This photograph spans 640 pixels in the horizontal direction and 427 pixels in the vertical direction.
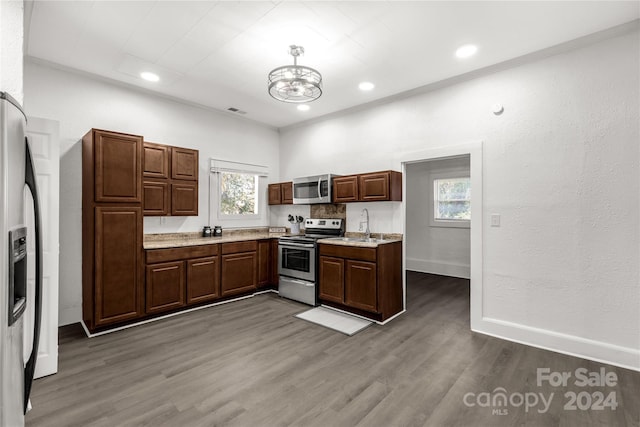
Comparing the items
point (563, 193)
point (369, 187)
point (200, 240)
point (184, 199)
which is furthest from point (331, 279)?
point (563, 193)

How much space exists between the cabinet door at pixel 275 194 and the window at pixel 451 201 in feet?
11.0

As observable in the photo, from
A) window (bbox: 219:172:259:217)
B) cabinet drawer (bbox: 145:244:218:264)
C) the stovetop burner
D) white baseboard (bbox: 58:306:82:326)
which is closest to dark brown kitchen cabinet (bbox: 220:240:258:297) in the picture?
cabinet drawer (bbox: 145:244:218:264)

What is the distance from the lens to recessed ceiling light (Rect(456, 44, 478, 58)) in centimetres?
295

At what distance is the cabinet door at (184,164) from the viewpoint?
412 cm

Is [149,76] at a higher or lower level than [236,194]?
higher

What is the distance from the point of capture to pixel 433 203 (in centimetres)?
654

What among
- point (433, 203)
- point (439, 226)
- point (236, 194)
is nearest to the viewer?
point (236, 194)

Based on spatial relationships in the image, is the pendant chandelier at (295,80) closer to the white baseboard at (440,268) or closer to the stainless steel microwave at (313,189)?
the stainless steel microwave at (313,189)

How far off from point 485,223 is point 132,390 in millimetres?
3621

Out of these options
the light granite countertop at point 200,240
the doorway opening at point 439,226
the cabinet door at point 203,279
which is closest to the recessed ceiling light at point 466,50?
the light granite countertop at point 200,240

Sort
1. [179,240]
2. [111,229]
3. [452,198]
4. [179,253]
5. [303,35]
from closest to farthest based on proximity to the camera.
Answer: [303,35] → [111,229] → [179,253] → [179,240] → [452,198]

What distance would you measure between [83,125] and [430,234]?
244 inches

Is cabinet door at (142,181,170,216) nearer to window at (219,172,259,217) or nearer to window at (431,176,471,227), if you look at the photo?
window at (219,172,259,217)

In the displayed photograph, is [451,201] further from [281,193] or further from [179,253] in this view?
[179,253]
